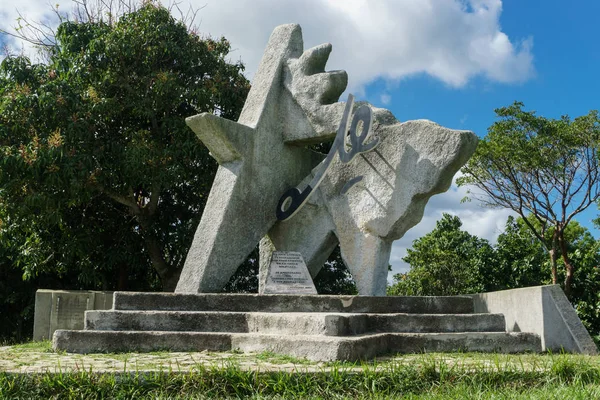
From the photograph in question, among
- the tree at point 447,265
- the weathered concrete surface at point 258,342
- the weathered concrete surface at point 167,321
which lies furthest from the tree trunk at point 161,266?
the tree at point 447,265

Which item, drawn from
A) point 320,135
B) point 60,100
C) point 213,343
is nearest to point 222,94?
point 60,100

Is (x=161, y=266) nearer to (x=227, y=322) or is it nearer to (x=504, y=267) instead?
(x=227, y=322)

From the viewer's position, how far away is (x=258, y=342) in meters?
6.67

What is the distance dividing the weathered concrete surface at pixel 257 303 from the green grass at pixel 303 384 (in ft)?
7.73

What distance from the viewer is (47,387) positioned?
5.24 meters

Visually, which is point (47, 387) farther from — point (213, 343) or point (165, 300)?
point (165, 300)

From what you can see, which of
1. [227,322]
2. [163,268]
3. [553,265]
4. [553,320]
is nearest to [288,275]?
[227,322]

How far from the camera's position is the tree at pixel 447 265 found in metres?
20.3

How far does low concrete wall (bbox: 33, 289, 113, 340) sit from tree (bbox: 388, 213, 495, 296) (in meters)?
12.8

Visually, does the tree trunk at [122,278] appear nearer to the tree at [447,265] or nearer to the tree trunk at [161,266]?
the tree trunk at [161,266]

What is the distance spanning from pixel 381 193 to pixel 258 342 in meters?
3.76

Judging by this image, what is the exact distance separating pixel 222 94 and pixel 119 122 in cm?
247

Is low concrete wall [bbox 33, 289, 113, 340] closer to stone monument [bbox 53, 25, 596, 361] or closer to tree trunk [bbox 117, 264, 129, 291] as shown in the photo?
stone monument [bbox 53, 25, 596, 361]

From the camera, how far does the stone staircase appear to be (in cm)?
647
